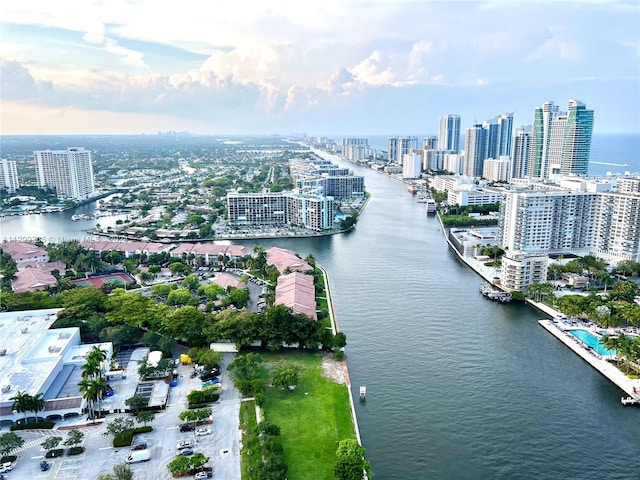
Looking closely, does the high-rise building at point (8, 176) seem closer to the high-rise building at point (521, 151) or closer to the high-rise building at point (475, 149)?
the high-rise building at point (475, 149)

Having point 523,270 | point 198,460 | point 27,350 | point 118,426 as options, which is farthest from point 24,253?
point 523,270

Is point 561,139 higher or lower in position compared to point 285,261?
higher

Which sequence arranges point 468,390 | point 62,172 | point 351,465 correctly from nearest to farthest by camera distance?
1. point 351,465
2. point 468,390
3. point 62,172

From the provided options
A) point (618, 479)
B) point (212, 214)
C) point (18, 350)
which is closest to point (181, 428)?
point (18, 350)

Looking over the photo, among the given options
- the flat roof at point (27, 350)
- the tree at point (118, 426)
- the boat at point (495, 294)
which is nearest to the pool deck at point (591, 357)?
the boat at point (495, 294)

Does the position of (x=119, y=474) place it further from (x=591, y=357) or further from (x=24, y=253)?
(x=24, y=253)

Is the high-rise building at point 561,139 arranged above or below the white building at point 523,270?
above
